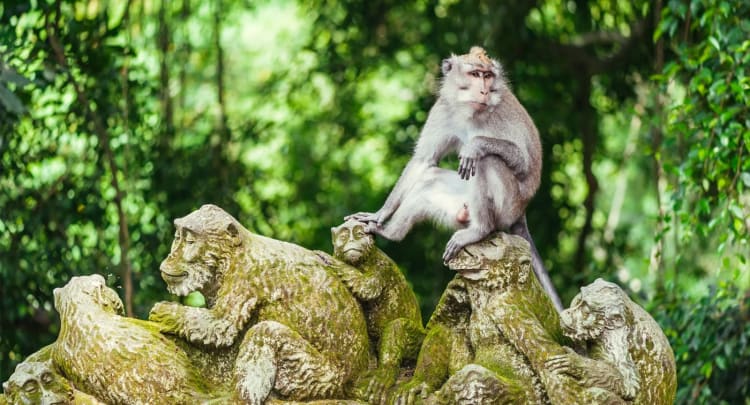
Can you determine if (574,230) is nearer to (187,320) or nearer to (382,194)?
(382,194)

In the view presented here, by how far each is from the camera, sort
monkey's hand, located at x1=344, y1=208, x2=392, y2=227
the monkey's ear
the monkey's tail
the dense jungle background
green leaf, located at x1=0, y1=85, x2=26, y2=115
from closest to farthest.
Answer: the monkey's tail
monkey's hand, located at x1=344, y1=208, x2=392, y2=227
green leaf, located at x1=0, y1=85, x2=26, y2=115
the monkey's ear
the dense jungle background

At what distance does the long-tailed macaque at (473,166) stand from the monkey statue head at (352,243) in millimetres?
412

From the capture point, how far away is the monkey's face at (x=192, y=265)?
4.14 metres

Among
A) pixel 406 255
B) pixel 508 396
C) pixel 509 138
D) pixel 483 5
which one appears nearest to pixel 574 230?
pixel 406 255

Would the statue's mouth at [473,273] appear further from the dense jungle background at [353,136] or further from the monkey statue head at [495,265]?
the dense jungle background at [353,136]

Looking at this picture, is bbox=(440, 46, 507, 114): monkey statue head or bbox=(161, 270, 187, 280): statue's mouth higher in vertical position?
bbox=(440, 46, 507, 114): monkey statue head

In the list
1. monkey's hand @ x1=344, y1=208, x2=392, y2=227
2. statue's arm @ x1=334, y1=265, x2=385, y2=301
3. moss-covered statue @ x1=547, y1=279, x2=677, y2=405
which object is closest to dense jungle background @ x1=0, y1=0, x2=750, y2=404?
monkey's hand @ x1=344, y1=208, x2=392, y2=227

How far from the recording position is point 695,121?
6582 mm

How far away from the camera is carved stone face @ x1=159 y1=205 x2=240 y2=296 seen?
4141 mm

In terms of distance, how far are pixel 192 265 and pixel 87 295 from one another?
40cm

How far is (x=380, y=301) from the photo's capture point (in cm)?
447

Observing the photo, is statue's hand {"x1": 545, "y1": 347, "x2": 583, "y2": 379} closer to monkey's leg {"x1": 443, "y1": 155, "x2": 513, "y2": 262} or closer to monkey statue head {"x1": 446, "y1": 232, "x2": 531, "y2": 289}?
monkey statue head {"x1": 446, "y1": 232, "x2": 531, "y2": 289}

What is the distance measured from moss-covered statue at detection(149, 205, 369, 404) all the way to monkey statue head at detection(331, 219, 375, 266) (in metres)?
0.14

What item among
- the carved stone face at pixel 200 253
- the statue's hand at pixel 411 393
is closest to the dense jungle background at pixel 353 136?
the carved stone face at pixel 200 253
